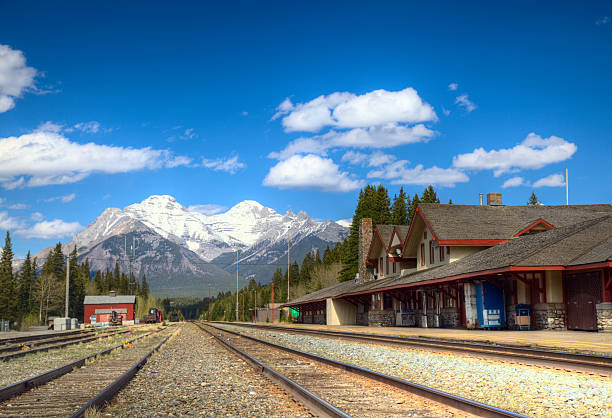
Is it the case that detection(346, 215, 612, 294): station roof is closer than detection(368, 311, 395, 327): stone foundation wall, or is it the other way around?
detection(346, 215, 612, 294): station roof

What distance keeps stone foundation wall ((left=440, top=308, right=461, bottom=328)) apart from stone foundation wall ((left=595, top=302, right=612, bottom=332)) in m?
10.4

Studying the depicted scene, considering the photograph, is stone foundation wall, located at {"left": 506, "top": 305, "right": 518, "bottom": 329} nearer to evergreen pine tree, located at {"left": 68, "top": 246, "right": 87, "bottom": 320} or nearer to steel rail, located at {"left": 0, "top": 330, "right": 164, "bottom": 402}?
steel rail, located at {"left": 0, "top": 330, "right": 164, "bottom": 402}

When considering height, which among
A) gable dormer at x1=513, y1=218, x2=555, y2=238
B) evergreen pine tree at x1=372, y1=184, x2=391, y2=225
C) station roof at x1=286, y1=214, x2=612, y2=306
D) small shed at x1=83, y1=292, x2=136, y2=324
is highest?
evergreen pine tree at x1=372, y1=184, x2=391, y2=225

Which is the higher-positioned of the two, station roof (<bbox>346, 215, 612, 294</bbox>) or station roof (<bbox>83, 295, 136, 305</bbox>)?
station roof (<bbox>346, 215, 612, 294</bbox>)

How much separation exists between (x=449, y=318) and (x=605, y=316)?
11.5 m

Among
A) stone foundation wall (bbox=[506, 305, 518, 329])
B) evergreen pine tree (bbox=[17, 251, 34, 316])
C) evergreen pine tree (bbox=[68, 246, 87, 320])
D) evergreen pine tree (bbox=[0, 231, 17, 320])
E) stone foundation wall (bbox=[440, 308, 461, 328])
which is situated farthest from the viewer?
evergreen pine tree (bbox=[68, 246, 87, 320])

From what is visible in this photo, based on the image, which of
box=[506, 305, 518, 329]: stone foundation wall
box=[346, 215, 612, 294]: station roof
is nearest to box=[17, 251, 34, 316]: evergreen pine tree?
box=[346, 215, 612, 294]: station roof

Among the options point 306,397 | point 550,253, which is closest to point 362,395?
point 306,397

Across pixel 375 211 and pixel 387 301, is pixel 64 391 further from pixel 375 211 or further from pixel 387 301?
pixel 375 211

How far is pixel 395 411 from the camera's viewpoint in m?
7.36

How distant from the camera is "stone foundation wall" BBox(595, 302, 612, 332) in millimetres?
Answer: 20206

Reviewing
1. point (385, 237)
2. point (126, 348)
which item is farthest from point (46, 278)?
point (126, 348)

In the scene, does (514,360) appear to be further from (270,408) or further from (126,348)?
(126,348)

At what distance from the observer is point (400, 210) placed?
87.2 m
